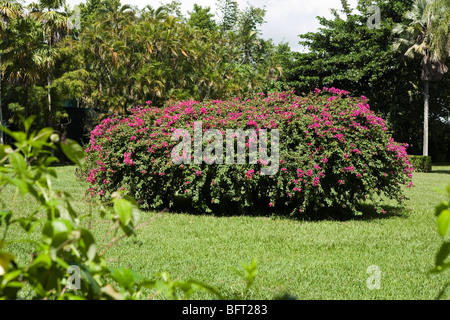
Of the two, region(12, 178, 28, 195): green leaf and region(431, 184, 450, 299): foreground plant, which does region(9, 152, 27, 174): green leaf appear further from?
region(431, 184, 450, 299): foreground plant

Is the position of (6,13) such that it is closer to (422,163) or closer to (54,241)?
(54,241)

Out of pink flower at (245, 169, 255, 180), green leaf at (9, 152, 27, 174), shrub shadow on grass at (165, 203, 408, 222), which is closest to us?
green leaf at (9, 152, 27, 174)

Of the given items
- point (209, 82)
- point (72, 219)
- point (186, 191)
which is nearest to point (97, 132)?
point (186, 191)

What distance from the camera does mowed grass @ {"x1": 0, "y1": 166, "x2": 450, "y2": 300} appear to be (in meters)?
4.04

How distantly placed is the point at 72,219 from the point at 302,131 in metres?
6.91

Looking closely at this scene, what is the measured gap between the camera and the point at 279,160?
24.2ft

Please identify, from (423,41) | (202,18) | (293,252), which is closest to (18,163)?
(293,252)

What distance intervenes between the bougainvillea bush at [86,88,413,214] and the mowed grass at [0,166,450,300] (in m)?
0.48

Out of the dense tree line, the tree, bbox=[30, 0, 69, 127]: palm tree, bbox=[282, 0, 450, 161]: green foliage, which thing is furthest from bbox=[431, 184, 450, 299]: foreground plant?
the tree

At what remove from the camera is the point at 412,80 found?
2956 centimetres

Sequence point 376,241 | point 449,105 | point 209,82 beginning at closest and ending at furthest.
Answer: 1. point 376,241
2. point 209,82
3. point 449,105

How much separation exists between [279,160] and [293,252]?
234cm

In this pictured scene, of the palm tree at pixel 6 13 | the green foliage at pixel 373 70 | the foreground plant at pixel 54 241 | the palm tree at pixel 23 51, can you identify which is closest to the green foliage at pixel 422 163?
the green foliage at pixel 373 70
